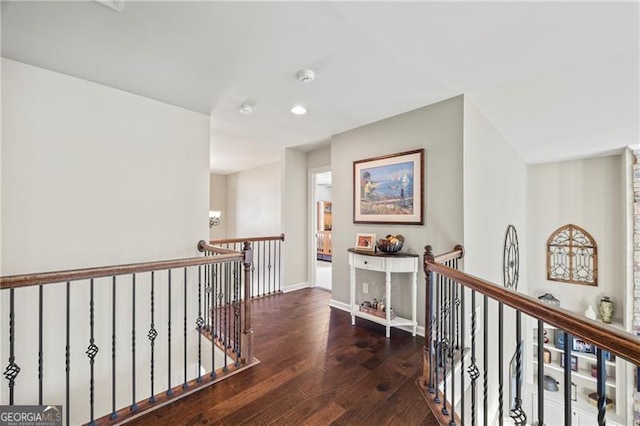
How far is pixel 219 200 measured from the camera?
734cm

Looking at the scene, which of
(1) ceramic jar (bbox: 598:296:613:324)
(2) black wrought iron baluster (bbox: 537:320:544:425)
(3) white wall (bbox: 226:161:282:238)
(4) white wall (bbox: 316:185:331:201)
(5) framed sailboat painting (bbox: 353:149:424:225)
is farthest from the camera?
(4) white wall (bbox: 316:185:331:201)

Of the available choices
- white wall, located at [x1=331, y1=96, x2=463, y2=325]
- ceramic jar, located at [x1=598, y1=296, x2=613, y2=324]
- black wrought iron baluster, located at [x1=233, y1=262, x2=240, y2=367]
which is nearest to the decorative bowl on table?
white wall, located at [x1=331, y1=96, x2=463, y2=325]

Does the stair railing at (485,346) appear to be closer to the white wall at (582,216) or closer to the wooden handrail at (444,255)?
the wooden handrail at (444,255)

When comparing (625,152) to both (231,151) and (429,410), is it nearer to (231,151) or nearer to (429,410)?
(429,410)

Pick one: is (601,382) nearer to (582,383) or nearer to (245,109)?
(245,109)

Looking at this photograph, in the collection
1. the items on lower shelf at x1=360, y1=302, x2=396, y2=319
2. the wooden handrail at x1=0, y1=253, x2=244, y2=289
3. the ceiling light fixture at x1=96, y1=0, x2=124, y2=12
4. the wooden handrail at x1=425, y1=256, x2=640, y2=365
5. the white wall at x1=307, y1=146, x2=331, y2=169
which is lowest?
the items on lower shelf at x1=360, y1=302, x2=396, y2=319

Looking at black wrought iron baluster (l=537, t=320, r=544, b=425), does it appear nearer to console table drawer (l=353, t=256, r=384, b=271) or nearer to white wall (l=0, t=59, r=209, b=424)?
console table drawer (l=353, t=256, r=384, b=271)

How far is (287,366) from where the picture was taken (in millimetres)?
2367

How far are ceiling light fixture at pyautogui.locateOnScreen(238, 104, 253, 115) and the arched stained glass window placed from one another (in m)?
5.66

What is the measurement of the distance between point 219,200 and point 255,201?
59.3 inches

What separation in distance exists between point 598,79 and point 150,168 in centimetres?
402

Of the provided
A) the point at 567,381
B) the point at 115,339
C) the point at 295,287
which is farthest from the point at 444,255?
the point at 295,287

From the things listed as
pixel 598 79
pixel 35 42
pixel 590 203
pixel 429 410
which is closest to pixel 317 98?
pixel 35 42

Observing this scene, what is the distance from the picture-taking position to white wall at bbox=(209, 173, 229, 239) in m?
7.21
